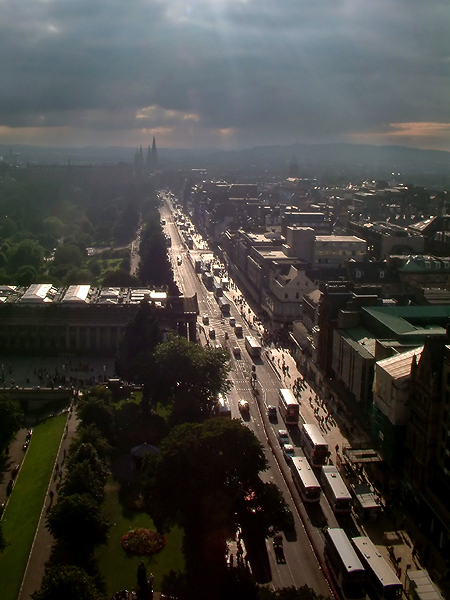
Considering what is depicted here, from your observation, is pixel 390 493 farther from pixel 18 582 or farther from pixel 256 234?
pixel 256 234

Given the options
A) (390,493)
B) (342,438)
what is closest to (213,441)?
(390,493)

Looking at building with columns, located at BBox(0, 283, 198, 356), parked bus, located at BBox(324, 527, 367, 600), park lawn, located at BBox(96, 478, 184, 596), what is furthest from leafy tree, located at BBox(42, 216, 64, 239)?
parked bus, located at BBox(324, 527, 367, 600)

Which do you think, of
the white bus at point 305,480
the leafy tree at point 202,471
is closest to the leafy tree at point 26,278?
the white bus at point 305,480

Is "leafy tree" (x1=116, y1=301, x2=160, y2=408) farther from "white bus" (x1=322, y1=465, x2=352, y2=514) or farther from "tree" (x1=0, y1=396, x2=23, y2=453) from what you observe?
"white bus" (x1=322, y1=465, x2=352, y2=514)

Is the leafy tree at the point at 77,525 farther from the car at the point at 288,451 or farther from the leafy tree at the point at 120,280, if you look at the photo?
the leafy tree at the point at 120,280

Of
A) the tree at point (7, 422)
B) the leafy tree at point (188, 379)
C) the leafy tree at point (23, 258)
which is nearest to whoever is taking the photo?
Answer: the tree at point (7, 422)
